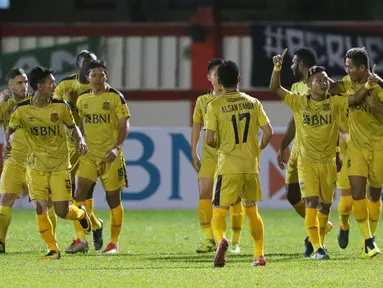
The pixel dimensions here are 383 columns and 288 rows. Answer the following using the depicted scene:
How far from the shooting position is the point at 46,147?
13227 millimetres

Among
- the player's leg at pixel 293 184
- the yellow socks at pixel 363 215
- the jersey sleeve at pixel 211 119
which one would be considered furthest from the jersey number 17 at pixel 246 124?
the yellow socks at pixel 363 215

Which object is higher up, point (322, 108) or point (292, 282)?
point (322, 108)

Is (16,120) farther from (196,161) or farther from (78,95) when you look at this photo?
(196,161)

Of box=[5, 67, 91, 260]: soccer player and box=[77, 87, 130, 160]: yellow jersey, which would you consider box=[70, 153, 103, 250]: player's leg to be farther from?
box=[5, 67, 91, 260]: soccer player

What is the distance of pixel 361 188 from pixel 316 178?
1.63ft

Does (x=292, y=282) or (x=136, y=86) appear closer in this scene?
(x=292, y=282)

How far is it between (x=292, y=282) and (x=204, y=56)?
14652 mm

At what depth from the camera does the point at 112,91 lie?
46.1 ft

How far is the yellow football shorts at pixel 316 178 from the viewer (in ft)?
42.5

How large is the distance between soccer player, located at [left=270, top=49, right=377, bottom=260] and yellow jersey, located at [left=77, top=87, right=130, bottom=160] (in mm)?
1845

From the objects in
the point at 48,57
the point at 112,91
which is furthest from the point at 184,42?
the point at 112,91

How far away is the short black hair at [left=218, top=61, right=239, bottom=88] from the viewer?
39.2ft

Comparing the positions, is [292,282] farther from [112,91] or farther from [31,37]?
[31,37]

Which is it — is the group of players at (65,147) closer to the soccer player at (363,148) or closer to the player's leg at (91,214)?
the player's leg at (91,214)
